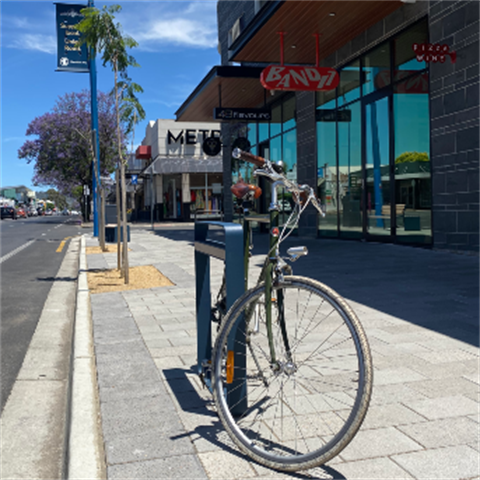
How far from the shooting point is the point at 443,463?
250 centimetres

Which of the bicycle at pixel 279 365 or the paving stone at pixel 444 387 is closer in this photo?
the bicycle at pixel 279 365

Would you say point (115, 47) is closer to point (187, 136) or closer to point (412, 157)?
point (412, 157)

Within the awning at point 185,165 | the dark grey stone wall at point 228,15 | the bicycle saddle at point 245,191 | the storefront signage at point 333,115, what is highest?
the dark grey stone wall at point 228,15

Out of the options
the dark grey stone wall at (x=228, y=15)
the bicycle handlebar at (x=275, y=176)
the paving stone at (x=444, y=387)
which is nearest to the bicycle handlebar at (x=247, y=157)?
the bicycle handlebar at (x=275, y=176)

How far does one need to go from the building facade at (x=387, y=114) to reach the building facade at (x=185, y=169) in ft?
79.0

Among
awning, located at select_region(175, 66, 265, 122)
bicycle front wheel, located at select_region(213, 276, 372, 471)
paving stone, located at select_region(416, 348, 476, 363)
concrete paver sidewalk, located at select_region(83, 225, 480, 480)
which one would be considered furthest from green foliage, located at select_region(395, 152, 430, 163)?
bicycle front wheel, located at select_region(213, 276, 372, 471)

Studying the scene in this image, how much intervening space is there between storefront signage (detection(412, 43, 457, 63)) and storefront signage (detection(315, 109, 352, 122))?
3640mm

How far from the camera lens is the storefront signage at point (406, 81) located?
11102mm

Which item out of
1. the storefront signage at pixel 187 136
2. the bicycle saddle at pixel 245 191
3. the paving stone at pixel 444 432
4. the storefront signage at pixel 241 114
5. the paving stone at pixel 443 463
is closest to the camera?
the paving stone at pixel 443 463

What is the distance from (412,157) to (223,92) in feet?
27.7

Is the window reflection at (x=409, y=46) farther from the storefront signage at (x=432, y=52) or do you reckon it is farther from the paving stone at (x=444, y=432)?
the paving stone at (x=444, y=432)

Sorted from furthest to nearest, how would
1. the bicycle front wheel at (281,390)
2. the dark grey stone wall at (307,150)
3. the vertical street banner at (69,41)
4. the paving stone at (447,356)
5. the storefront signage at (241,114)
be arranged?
the vertical street banner at (69,41), the storefront signage at (241,114), the dark grey stone wall at (307,150), the paving stone at (447,356), the bicycle front wheel at (281,390)

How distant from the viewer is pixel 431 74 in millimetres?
10641

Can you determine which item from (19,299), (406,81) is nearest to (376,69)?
(406,81)
